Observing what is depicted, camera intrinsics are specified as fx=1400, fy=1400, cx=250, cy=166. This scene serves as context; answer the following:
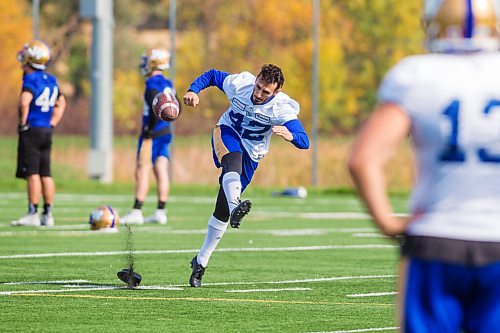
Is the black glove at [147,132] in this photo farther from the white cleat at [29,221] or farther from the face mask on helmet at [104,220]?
the white cleat at [29,221]

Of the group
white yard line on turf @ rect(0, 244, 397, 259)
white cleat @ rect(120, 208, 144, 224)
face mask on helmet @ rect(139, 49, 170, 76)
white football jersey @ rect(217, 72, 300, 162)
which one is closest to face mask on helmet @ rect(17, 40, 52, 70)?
face mask on helmet @ rect(139, 49, 170, 76)

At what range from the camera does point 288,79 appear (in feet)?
129

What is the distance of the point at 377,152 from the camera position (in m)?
4.13

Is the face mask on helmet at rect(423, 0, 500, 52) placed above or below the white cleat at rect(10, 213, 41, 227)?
above

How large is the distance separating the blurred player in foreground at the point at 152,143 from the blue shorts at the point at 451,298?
12.3 meters

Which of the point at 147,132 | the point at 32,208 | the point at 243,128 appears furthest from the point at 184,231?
the point at 243,128

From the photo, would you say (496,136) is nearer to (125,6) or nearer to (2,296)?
(2,296)

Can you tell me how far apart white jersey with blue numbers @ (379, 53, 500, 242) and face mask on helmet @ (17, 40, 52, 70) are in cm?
1164

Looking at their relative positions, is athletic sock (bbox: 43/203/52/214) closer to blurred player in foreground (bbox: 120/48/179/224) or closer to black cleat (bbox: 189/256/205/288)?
blurred player in foreground (bbox: 120/48/179/224)

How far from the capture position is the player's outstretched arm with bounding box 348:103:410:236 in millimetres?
4129

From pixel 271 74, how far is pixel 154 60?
6.33m

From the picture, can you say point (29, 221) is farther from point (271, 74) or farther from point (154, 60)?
point (271, 74)

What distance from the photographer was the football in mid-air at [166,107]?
11.7 meters

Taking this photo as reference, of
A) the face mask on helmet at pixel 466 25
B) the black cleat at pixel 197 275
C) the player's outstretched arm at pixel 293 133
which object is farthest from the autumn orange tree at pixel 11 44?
the face mask on helmet at pixel 466 25
